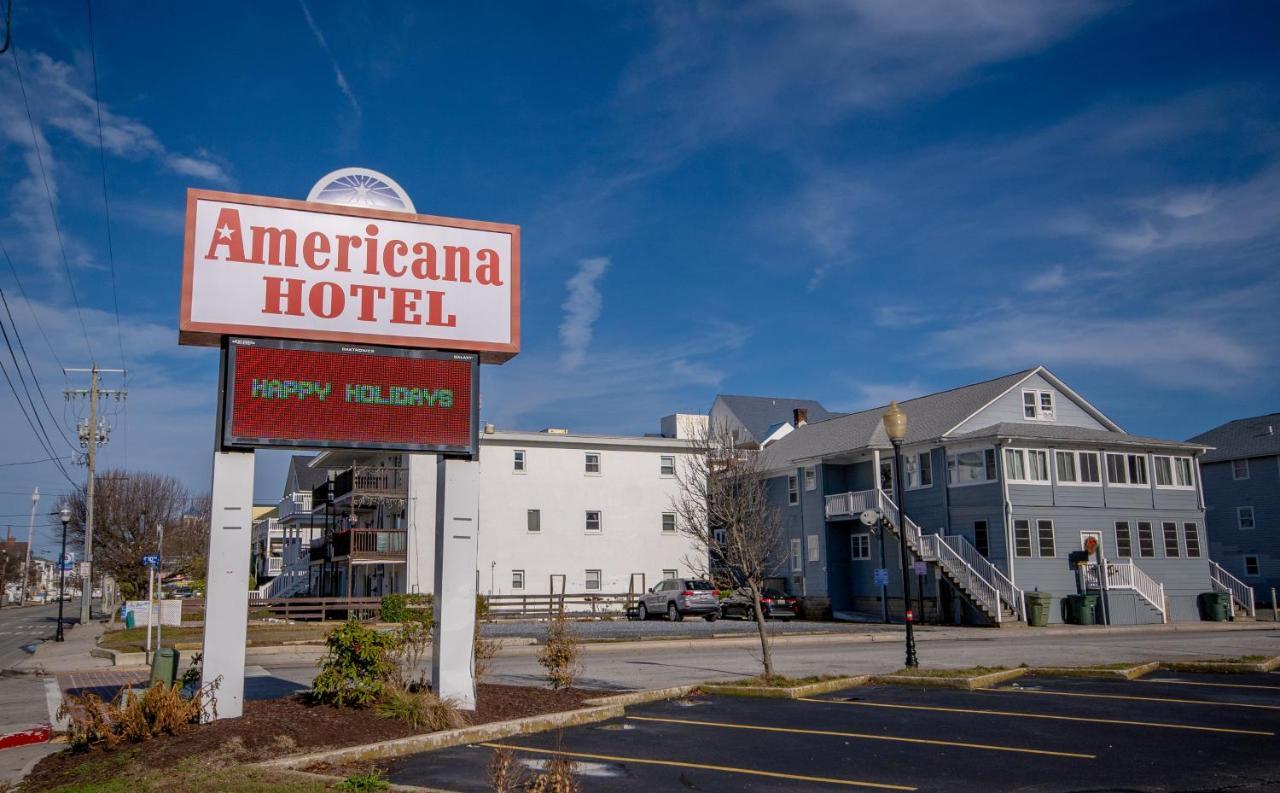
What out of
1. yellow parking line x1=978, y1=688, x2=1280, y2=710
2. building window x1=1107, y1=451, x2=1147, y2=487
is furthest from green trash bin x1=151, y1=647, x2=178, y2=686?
building window x1=1107, y1=451, x2=1147, y2=487

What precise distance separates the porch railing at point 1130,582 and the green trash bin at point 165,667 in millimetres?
33700

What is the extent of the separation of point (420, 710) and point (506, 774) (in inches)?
243

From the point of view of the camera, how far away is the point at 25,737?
12.9 metres

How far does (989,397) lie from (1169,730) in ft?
101

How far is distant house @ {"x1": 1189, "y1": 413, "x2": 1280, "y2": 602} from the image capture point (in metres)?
48.6

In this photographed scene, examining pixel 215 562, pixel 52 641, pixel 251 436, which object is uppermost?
pixel 251 436

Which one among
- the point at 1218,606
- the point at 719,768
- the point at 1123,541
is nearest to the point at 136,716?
the point at 719,768

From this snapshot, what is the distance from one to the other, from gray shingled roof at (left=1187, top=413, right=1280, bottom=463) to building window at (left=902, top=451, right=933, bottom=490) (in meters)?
18.6

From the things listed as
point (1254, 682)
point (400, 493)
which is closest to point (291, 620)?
point (400, 493)

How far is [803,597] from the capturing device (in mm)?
44062

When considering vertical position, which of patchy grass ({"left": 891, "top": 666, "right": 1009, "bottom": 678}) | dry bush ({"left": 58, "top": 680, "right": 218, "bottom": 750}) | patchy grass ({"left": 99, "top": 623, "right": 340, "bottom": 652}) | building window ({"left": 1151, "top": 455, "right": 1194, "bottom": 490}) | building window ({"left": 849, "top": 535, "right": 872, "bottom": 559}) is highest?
building window ({"left": 1151, "top": 455, "right": 1194, "bottom": 490})

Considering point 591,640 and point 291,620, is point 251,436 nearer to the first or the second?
point 591,640

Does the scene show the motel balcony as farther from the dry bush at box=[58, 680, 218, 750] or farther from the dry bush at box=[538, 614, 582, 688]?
the dry bush at box=[58, 680, 218, 750]

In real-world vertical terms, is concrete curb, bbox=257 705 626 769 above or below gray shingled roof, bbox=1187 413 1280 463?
below
